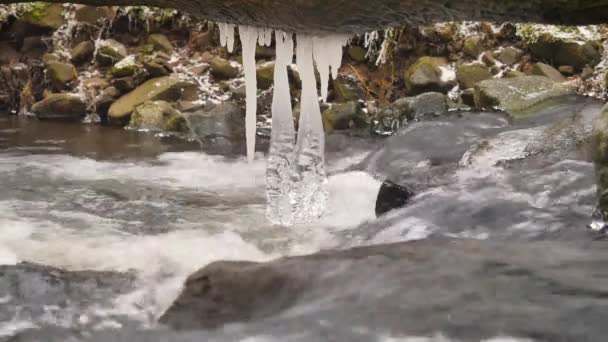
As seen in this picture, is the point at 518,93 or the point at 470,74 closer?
the point at 518,93

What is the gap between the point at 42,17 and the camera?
12383 mm

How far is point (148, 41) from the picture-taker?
12.1 meters

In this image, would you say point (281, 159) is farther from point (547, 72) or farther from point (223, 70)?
point (223, 70)

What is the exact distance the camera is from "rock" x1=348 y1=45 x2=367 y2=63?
10820mm

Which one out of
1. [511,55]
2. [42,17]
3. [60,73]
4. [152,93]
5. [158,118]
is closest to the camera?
[158,118]

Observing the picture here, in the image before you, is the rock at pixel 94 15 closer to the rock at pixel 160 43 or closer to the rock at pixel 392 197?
the rock at pixel 160 43

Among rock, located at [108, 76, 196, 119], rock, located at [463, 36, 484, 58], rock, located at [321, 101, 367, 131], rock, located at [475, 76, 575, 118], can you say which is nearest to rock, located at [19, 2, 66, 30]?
rock, located at [108, 76, 196, 119]

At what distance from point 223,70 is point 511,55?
4852mm

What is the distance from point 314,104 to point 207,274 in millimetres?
1689

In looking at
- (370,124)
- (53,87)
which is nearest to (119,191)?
(370,124)

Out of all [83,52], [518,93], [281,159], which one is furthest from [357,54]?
[281,159]

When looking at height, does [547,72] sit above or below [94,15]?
below

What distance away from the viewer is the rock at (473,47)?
10203mm

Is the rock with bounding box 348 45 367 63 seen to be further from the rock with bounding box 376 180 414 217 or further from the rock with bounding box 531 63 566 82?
the rock with bounding box 376 180 414 217
